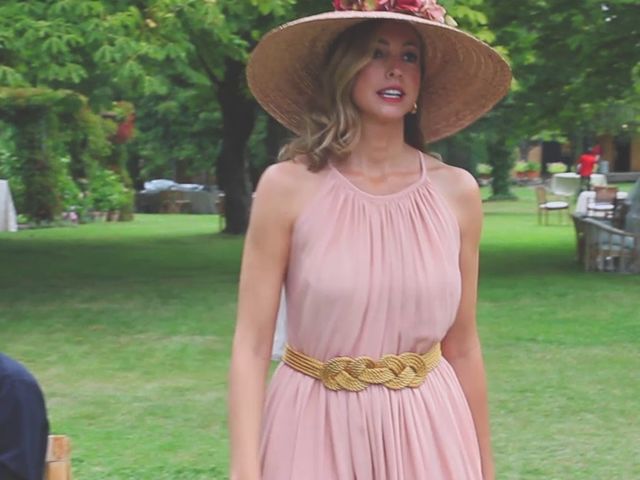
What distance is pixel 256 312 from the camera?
253 cm

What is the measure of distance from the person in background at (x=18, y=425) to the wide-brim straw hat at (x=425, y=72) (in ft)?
4.77

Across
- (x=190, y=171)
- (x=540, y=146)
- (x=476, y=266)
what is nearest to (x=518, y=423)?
(x=476, y=266)

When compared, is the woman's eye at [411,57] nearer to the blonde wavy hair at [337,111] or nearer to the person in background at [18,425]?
the blonde wavy hair at [337,111]

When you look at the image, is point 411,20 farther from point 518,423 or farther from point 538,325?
point 538,325

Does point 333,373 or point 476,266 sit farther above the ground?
point 476,266

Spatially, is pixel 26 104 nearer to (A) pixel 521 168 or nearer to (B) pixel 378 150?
(B) pixel 378 150

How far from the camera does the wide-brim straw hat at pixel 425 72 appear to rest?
2650mm

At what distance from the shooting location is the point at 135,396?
9.13m

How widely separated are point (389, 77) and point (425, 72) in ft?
0.82

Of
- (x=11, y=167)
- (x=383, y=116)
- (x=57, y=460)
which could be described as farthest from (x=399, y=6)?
(x=11, y=167)

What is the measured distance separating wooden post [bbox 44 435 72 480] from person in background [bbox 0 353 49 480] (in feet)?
0.22

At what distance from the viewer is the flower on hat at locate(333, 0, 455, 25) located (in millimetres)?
2562

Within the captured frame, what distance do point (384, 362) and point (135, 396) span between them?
686 centimetres

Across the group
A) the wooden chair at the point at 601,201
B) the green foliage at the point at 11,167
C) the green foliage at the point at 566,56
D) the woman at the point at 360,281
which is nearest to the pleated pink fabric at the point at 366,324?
the woman at the point at 360,281
